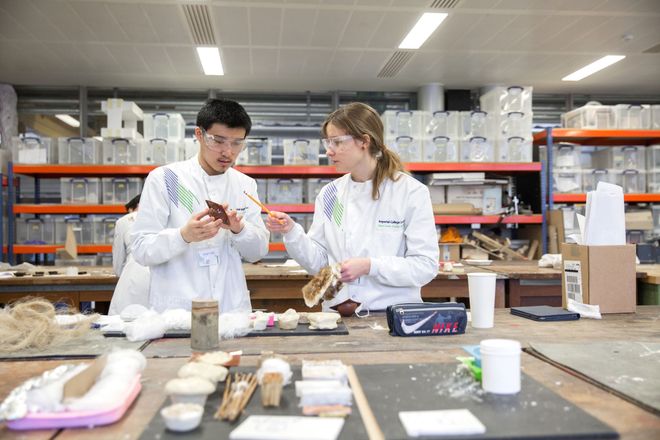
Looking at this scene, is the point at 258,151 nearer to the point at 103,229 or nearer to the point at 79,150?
the point at 103,229

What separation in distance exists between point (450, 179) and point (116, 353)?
18.9 ft

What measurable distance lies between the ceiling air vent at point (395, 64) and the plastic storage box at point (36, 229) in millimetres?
4884

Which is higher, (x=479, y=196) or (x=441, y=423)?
(x=479, y=196)

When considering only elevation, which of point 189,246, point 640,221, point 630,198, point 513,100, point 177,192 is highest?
point 513,100

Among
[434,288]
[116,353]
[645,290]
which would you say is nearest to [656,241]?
[645,290]

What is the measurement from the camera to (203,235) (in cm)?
217

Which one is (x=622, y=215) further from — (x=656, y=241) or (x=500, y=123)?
(x=656, y=241)

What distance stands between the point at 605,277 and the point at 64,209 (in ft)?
20.4

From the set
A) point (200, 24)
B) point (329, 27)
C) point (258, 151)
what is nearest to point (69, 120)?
point (258, 151)

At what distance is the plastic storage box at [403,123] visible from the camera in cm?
664

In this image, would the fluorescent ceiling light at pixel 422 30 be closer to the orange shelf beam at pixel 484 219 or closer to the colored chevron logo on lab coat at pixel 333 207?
the orange shelf beam at pixel 484 219

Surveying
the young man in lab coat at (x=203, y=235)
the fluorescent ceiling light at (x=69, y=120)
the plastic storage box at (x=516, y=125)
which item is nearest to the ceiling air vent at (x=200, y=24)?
the fluorescent ceiling light at (x=69, y=120)

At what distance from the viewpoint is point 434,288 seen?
4.19 meters

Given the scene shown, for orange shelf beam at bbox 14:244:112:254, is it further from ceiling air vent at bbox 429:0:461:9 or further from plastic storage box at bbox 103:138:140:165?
ceiling air vent at bbox 429:0:461:9
